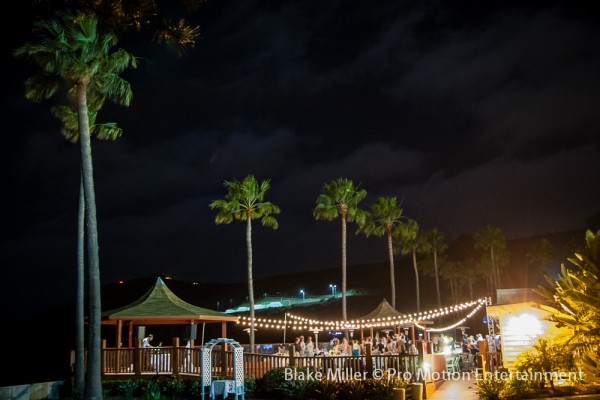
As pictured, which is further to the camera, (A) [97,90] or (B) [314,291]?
(B) [314,291]

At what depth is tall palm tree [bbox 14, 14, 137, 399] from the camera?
18.6 metres

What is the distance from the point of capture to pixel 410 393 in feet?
59.8

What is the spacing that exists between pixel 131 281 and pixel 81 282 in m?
129

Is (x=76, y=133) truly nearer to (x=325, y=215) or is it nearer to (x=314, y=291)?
(x=325, y=215)

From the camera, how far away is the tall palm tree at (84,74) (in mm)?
18578

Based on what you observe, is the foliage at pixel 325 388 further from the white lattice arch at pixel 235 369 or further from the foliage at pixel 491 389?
the foliage at pixel 491 389

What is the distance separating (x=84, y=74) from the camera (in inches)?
811

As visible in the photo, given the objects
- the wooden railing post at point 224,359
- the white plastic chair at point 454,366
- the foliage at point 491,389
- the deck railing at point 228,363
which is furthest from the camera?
the white plastic chair at point 454,366

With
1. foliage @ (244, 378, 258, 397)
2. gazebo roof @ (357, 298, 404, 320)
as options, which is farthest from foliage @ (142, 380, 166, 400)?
gazebo roof @ (357, 298, 404, 320)

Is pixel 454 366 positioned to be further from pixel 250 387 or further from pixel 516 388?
pixel 516 388

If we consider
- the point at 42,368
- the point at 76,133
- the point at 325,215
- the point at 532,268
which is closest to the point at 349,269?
the point at 532,268

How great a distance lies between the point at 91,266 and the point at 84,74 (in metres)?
6.75

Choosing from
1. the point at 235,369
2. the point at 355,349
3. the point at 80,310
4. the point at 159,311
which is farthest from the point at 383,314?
the point at 80,310

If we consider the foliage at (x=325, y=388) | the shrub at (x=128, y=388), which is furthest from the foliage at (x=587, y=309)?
the shrub at (x=128, y=388)
